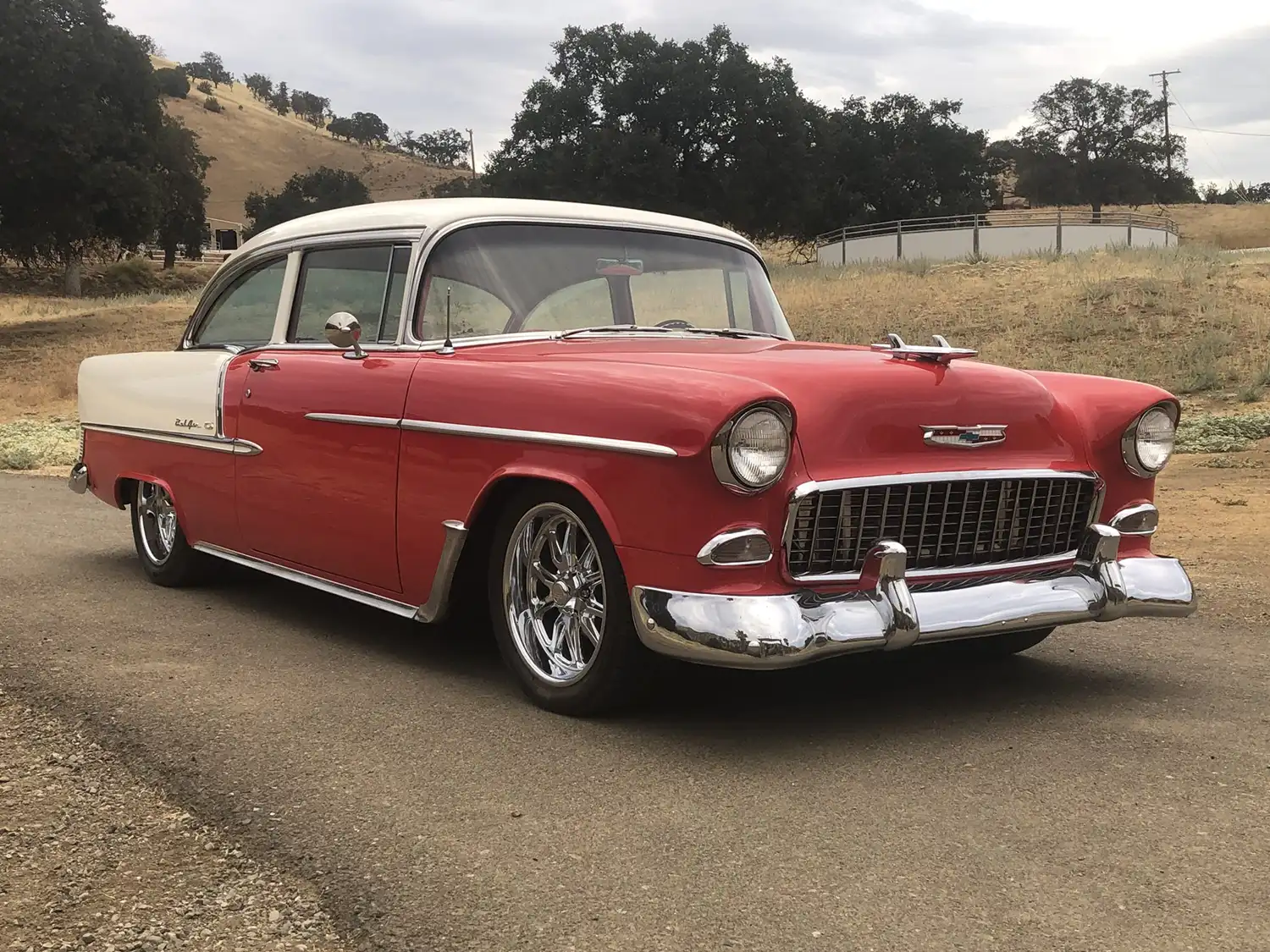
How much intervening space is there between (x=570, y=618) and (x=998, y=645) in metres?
1.70

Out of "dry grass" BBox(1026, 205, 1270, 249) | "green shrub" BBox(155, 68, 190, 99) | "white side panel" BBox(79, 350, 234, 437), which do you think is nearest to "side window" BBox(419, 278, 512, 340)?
"white side panel" BBox(79, 350, 234, 437)

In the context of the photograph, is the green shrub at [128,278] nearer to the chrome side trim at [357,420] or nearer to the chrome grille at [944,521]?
the chrome side trim at [357,420]

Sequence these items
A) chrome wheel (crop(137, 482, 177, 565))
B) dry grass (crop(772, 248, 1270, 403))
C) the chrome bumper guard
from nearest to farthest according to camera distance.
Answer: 1. chrome wheel (crop(137, 482, 177, 565))
2. the chrome bumper guard
3. dry grass (crop(772, 248, 1270, 403))

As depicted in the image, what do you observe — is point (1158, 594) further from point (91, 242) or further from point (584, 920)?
point (91, 242)

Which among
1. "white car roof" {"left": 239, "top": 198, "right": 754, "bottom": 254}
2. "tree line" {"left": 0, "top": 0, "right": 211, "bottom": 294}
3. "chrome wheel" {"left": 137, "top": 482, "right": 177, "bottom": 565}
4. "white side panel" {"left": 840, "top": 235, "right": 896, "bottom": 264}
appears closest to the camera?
"white car roof" {"left": 239, "top": 198, "right": 754, "bottom": 254}

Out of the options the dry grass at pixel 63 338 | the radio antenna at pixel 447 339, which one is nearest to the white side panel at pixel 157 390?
the radio antenna at pixel 447 339

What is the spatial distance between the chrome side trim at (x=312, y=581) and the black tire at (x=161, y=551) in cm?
22

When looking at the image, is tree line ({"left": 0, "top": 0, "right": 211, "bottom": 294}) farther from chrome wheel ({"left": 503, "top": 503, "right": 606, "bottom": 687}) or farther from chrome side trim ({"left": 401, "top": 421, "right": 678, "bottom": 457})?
chrome wheel ({"left": 503, "top": 503, "right": 606, "bottom": 687})

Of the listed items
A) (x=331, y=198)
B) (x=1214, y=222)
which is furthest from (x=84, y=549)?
(x=331, y=198)

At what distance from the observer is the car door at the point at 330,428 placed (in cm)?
433

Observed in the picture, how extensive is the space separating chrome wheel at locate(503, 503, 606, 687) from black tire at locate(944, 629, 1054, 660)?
4.74 feet

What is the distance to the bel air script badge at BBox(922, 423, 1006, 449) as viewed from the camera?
3.63 meters

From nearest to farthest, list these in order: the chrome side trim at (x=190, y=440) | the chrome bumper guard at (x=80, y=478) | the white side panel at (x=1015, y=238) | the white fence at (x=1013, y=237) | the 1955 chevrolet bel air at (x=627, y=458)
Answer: the 1955 chevrolet bel air at (x=627, y=458)
the chrome side trim at (x=190, y=440)
the chrome bumper guard at (x=80, y=478)
the white side panel at (x=1015, y=238)
the white fence at (x=1013, y=237)

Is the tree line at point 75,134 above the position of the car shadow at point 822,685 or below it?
above
